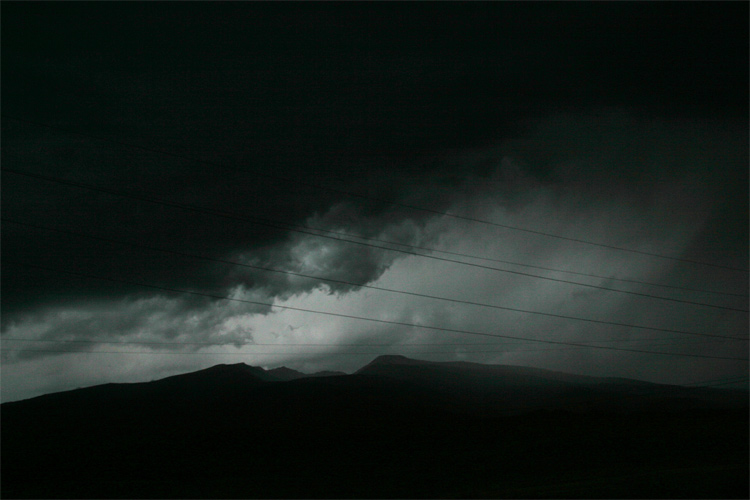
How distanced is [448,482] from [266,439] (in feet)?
195

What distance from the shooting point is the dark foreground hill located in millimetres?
60719

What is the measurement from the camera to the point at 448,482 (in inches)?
2586

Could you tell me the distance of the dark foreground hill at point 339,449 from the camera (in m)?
60.7

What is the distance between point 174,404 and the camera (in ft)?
516

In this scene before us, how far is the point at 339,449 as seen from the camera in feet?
331

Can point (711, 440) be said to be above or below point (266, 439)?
above

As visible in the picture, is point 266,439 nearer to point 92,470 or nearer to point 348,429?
point 348,429

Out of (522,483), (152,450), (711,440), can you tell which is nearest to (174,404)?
(152,450)

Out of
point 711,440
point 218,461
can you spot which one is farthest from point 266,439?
point 711,440

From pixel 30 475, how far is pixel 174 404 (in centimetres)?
7365

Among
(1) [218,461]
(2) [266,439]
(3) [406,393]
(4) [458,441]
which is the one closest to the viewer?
(1) [218,461]

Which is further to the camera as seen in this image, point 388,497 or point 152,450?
point 152,450

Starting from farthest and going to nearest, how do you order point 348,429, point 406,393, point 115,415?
point 406,393 < point 115,415 < point 348,429

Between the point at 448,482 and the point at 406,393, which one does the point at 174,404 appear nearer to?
the point at 406,393
